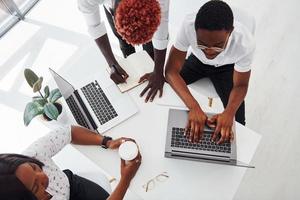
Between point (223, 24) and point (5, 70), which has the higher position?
point (223, 24)

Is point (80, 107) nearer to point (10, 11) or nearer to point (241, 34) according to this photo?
point (241, 34)

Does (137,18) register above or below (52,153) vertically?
above

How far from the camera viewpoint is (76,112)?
1.62 meters

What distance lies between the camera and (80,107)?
1.60 meters

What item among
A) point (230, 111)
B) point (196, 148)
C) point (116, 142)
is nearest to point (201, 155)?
point (196, 148)

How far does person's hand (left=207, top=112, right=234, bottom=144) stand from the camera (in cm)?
142

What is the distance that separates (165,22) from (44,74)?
1.50 metres

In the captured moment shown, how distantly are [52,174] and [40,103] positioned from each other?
364 millimetres

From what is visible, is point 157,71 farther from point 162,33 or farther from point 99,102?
point 99,102

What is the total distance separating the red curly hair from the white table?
0.48 m

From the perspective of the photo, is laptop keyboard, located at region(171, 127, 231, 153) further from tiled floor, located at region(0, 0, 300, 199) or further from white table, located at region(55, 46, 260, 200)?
tiled floor, located at region(0, 0, 300, 199)

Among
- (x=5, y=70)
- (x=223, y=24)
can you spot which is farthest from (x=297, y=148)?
(x=5, y=70)

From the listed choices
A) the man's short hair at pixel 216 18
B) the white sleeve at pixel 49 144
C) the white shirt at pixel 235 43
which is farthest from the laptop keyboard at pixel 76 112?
the man's short hair at pixel 216 18

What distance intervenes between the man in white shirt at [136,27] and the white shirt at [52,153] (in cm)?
40
